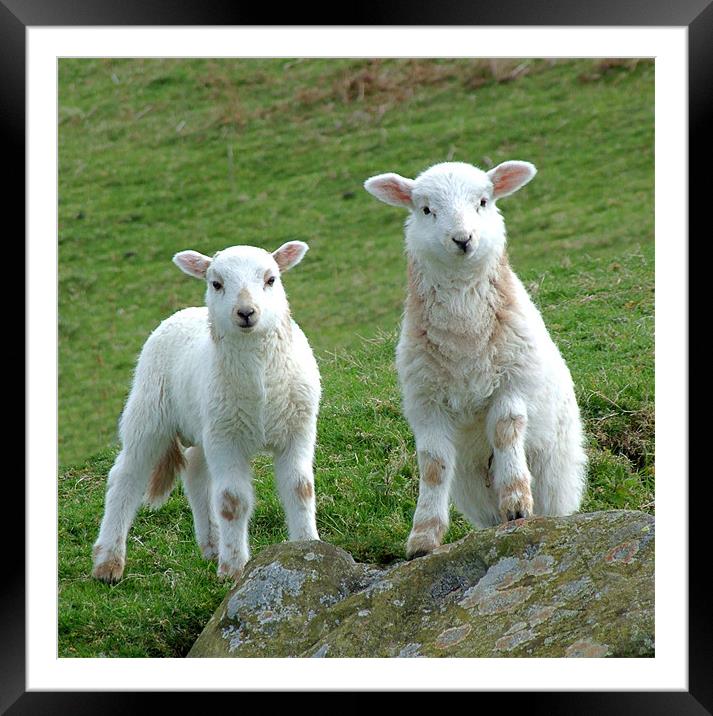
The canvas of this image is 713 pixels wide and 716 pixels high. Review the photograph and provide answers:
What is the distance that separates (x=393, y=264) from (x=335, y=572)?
9.87 m

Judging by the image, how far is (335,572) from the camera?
6445 mm

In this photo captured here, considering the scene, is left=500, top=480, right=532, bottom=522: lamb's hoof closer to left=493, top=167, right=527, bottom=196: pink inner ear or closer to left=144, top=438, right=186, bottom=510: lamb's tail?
left=493, top=167, right=527, bottom=196: pink inner ear

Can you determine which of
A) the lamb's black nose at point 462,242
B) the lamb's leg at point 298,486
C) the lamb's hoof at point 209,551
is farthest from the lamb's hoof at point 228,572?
the lamb's black nose at point 462,242

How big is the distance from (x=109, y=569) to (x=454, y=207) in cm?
346

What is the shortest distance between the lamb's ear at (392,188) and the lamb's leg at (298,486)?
62.9 inches

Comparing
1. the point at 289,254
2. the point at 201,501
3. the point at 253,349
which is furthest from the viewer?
the point at 201,501

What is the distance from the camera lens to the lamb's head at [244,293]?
22.8 feet

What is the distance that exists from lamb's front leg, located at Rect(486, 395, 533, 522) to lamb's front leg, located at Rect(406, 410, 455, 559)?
28cm

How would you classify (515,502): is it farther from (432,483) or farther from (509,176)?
(509,176)

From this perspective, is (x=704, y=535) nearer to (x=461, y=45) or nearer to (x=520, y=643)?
(x=520, y=643)

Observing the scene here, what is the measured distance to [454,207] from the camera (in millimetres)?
6598

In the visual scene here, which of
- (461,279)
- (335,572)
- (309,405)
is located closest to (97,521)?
(309,405)

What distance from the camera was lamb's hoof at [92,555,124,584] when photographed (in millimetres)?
7832

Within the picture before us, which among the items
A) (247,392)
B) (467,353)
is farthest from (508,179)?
(247,392)
